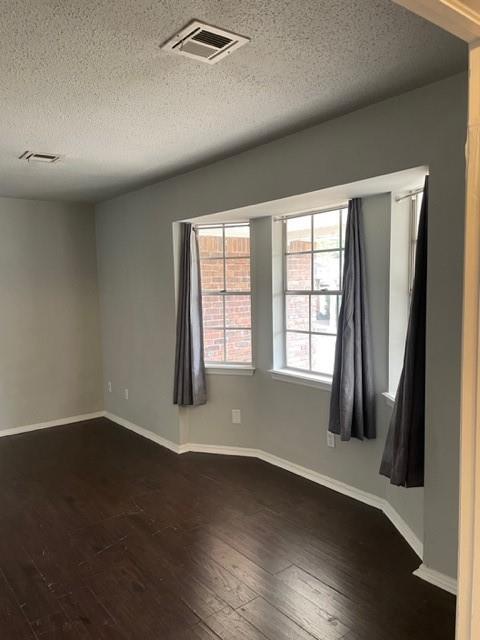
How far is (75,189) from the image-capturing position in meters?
4.77

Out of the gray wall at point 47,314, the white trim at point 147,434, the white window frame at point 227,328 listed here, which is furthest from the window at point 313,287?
the gray wall at point 47,314

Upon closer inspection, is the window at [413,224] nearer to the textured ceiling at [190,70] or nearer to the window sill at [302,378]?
the textured ceiling at [190,70]

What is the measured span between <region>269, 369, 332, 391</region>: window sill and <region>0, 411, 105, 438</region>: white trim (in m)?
2.73

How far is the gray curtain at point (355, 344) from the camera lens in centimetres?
327

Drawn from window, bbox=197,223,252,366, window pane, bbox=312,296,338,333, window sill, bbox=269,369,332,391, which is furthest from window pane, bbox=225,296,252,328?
window pane, bbox=312,296,338,333

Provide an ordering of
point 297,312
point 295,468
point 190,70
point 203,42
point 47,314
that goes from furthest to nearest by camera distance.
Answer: point 47,314 → point 297,312 → point 295,468 → point 190,70 → point 203,42

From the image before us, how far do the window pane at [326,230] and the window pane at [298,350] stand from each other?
768mm

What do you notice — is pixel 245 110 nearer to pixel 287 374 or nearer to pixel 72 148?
pixel 72 148

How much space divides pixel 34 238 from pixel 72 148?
2.33 metres

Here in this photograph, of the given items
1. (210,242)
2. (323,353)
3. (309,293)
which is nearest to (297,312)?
(309,293)

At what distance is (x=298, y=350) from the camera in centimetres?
408

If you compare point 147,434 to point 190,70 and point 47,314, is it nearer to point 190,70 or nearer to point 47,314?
point 47,314

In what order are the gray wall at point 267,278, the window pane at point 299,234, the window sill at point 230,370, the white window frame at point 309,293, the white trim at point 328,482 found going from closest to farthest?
the gray wall at point 267,278
the white trim at point 328,482
the white window frame at point 309,293
the window pane at point 299,234
the window sill at point 230,370

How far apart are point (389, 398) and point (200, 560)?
5.09 ft
